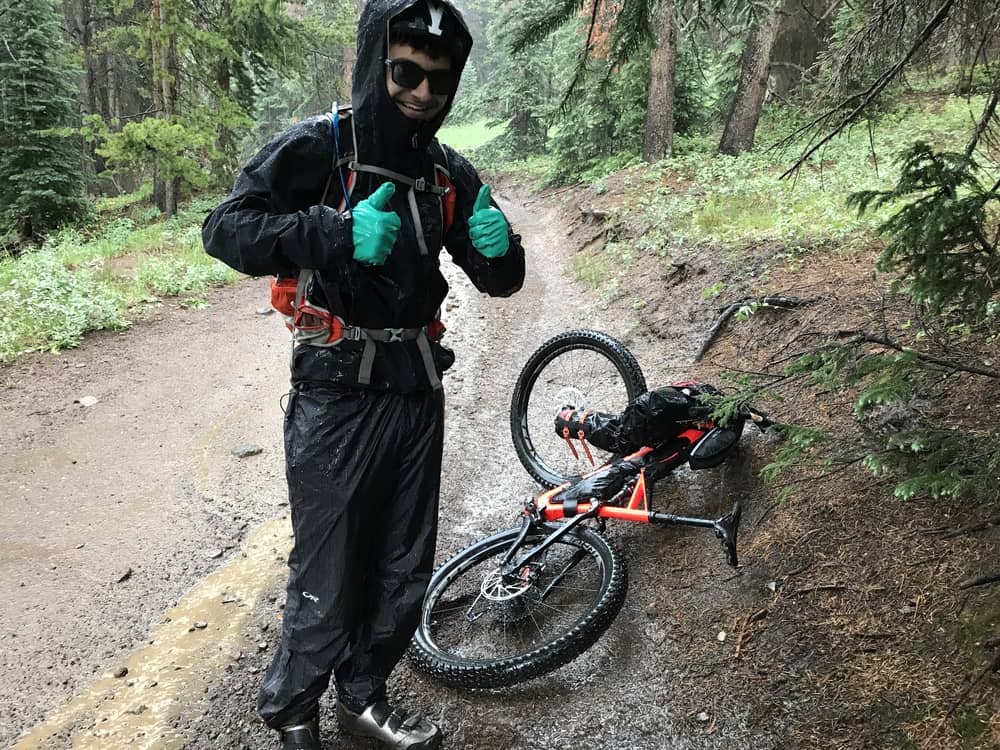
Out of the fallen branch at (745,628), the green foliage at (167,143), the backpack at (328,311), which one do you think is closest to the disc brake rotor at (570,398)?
the fallen branch at (745,628)

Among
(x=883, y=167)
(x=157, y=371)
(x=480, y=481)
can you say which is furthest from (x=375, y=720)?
(x=883, y=167)

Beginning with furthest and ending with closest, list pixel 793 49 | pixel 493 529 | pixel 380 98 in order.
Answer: pixel 793 49 < pixel 493 529 < pixel 380 98

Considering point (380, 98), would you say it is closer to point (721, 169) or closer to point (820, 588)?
point (820, 588)

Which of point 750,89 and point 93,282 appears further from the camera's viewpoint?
point 750,89

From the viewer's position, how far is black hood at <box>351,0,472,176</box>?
2.33 m

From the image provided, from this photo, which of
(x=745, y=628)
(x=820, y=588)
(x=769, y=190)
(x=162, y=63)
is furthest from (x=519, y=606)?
(x=162, y=63)

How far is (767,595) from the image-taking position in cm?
309

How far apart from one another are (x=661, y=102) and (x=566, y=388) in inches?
449

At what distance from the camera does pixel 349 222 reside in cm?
221

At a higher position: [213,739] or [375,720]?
[375,720]

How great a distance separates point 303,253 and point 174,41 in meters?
14.9

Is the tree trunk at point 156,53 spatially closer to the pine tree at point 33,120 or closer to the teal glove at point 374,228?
the pine tree at point 33,120

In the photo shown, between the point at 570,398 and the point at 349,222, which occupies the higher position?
the point at 349,222

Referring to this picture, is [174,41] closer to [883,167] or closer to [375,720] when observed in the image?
[883,167]
